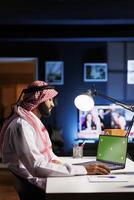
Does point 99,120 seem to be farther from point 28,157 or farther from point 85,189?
point 85,189

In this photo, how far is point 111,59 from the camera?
709 centimetres

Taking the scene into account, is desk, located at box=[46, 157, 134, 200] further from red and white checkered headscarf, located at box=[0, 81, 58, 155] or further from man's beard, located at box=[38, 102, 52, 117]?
man's beard, located at box=[38, 102, 52, 117]

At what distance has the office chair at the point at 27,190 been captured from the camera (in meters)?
2.51

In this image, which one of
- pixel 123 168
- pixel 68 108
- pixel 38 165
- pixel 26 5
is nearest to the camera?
pixel 38 165

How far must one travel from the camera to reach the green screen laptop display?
286 cm

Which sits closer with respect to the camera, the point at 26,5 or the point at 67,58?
the point at 26,5

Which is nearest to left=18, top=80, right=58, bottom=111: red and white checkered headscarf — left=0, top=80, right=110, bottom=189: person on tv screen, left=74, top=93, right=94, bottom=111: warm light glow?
left=0, top=80, right=110, bottom=189: person on tv screen

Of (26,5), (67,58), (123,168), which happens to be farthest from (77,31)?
(123,168)

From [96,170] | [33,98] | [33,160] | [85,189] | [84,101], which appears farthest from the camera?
[84,101]

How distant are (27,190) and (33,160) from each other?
10.2 inches

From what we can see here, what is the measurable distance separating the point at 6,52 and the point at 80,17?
167cm

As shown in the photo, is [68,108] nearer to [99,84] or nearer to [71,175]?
[99,84]

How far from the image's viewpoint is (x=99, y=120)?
21.5 feet

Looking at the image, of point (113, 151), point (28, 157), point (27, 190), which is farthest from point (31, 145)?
point (113, 151)
